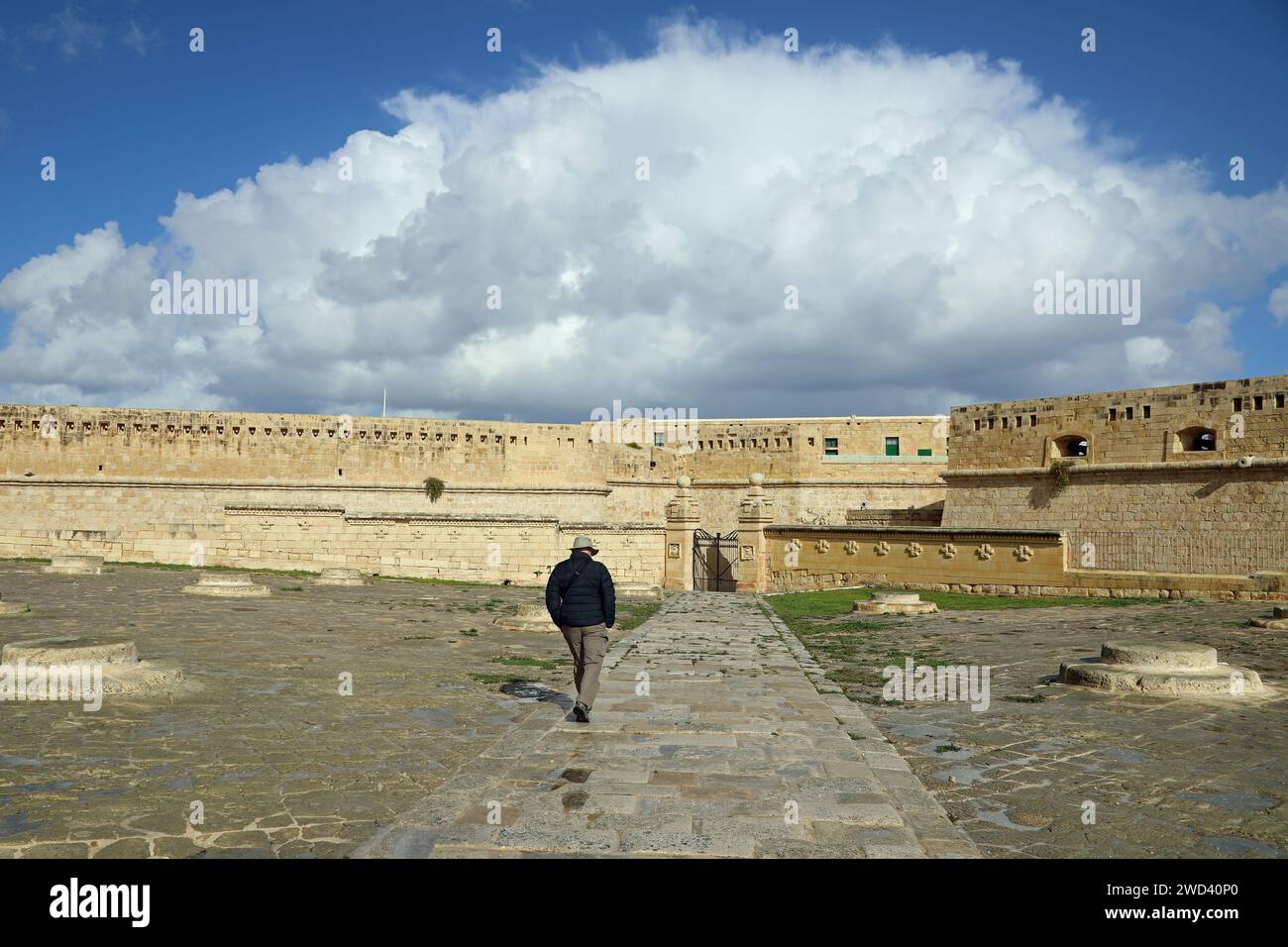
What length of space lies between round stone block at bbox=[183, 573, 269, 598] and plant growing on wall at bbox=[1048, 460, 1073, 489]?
19856mm

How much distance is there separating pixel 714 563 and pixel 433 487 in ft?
36.0

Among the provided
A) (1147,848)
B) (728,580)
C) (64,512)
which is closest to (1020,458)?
(728,580)

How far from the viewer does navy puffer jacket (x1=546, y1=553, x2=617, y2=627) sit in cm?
684

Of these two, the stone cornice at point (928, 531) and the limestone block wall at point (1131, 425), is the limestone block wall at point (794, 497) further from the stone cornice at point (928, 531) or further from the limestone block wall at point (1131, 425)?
the stone cornice at point (928, 531)

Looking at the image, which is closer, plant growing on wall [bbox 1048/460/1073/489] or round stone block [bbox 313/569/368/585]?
round stone block [bbox 313/569/368/585]

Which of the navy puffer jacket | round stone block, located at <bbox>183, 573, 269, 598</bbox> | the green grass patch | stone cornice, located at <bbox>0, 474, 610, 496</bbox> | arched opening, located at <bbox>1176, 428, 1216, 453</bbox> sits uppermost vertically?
arched opening, located at <bbox>1176, 428, 1216, 453</bbox>

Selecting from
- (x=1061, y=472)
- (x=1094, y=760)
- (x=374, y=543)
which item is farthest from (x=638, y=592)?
(x=1094, y=760)

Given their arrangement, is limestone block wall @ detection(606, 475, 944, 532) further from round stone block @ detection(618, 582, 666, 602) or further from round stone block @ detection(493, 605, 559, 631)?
round stone block @ detection(493, 605, 559, 631)

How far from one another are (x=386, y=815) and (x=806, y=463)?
3245 centimetres

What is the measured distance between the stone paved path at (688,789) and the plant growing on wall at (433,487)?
79.5 ft

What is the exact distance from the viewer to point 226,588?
15.2 m

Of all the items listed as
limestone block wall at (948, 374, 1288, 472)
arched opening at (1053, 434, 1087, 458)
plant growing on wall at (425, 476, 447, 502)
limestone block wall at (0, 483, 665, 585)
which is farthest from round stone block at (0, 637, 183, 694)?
plant growing on wall at (425, 476, 447, 502)
